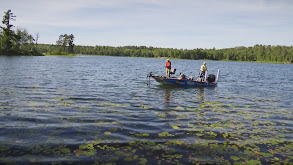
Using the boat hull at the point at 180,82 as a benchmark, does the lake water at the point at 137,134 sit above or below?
below

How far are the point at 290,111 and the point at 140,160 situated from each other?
1261 centimetres

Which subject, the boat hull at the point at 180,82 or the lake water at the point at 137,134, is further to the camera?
the boat hull at the point at 180,82

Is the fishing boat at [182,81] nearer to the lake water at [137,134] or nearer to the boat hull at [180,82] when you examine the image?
the boat hull at [180,82]

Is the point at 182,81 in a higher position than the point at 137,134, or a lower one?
higher

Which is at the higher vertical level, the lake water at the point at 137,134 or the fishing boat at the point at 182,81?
the fishing boat at the point at 182,81

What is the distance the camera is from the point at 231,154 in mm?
7254

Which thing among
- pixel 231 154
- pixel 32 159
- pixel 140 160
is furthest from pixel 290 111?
pixel 32 159

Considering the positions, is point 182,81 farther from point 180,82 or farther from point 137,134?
point 137,134

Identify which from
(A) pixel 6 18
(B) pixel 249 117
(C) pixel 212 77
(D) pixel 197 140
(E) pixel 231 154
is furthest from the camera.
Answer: (A) pixel 6 18

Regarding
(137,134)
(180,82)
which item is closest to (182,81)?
(180,82)

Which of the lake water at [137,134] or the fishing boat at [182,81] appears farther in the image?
the fishing boat at [182,81]

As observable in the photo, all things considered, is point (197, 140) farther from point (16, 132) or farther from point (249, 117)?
point (16, 132)

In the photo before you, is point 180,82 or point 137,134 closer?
point 137,134

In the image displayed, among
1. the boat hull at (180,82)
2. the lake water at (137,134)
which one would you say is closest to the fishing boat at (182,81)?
the boat hull at (180,82)
